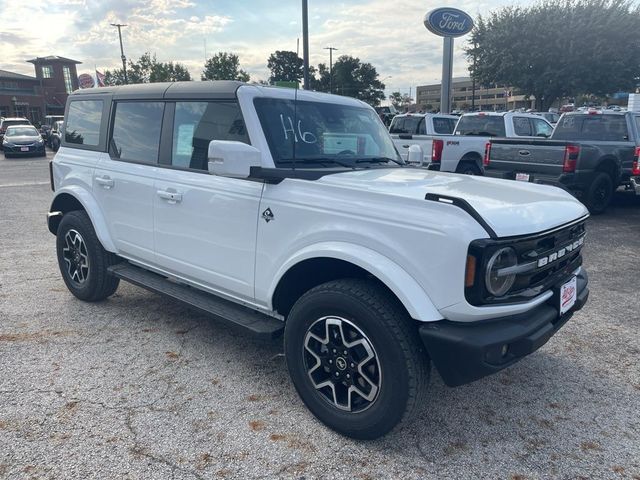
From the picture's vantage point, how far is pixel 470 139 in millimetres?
11203

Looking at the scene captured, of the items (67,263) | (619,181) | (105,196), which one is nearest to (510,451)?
(105,196)

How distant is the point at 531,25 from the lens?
2831cm

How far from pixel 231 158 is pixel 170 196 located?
1041 millimetres

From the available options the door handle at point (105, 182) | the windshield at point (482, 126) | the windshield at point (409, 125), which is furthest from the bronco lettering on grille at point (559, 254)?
the windshield at point (409, 125)

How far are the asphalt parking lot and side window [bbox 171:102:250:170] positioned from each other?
145cm

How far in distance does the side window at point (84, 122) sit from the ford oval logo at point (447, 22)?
48.8 feet

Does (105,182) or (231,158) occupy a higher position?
(231,158)

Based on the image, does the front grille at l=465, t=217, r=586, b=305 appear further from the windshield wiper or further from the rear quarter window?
the rear quarter window

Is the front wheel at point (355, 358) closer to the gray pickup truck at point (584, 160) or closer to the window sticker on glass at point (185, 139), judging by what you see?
the window sticker on glass at point (185, 139)

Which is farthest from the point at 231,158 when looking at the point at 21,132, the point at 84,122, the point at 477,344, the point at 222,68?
the point at 222,68

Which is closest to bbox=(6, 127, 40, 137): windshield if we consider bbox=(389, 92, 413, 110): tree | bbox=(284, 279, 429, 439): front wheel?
bbox=(284, 279, 429, 439): front wheel

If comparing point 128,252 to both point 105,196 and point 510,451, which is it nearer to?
point 105,196

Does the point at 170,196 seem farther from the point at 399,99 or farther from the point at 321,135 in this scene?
the point at 399,99

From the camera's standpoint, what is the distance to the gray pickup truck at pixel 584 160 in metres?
8.16
